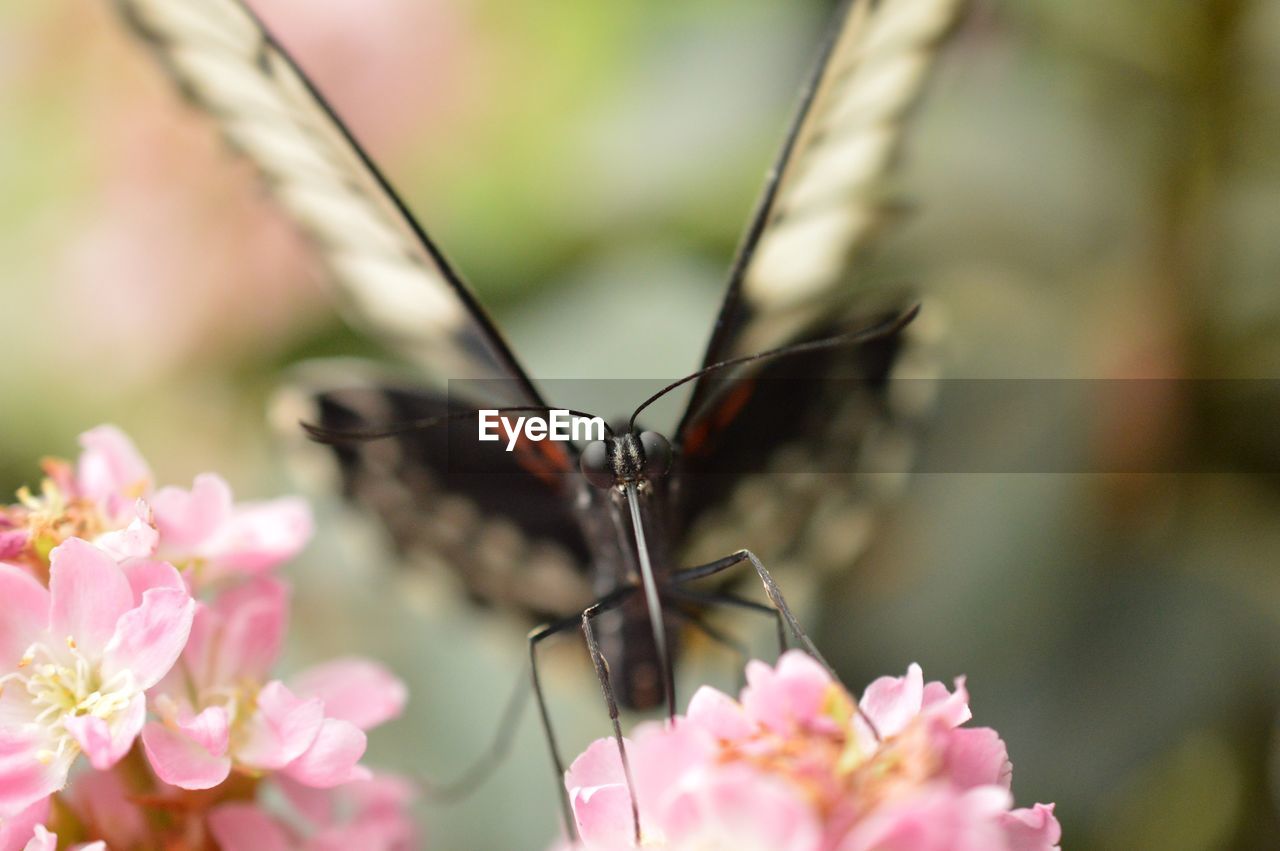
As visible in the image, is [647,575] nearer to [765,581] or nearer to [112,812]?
[765,581]

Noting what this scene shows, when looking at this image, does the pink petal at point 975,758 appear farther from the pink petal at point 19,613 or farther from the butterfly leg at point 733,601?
the pink petal at point 19,613

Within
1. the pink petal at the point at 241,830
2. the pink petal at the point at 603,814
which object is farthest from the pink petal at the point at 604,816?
the pink petal at the point at 241,830

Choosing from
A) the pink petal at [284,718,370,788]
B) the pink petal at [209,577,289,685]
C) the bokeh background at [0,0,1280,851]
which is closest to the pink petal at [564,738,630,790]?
the pink petal at [284,718,370,788]

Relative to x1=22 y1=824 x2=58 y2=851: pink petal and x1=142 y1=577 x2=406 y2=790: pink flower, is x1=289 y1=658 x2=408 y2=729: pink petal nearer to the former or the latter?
x1=142 y1=577 x2=406 y2=790: pink flower

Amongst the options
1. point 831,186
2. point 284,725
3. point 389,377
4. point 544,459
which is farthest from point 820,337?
point 284,725

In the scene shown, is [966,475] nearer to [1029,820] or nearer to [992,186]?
[992,186]

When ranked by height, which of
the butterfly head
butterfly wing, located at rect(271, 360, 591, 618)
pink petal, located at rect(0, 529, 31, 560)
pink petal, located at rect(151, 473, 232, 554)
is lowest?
the butterfly head

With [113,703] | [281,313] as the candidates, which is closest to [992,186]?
[281,313]
